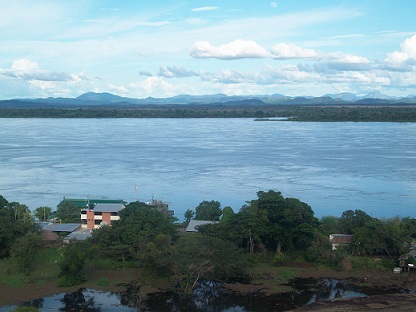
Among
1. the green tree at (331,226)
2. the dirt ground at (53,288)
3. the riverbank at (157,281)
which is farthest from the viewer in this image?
the green tree at (331,226)

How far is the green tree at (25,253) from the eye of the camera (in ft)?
34.2

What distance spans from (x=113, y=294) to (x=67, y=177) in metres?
12.7

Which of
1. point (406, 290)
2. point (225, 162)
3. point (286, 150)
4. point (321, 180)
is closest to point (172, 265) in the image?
point (406, 290)

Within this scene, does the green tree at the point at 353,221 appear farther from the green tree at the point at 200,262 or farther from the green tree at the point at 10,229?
the green tree at the point at 10,229

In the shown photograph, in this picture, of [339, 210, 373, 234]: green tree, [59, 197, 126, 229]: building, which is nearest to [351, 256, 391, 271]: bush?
[339, 210, 373, 234]: green tree

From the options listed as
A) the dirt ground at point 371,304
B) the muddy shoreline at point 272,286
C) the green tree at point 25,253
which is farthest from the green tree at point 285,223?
the green tree at point 25,253

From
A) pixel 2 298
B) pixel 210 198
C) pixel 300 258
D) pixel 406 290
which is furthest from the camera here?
pixel 210 198

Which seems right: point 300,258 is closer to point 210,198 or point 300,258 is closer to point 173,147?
point 210,198

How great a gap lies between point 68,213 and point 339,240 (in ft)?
23.6

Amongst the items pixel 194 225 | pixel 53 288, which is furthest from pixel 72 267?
pixel 194 225

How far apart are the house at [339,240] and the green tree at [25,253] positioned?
20.6 ft

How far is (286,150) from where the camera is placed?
29453 mm

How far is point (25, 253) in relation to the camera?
10461 millimetres

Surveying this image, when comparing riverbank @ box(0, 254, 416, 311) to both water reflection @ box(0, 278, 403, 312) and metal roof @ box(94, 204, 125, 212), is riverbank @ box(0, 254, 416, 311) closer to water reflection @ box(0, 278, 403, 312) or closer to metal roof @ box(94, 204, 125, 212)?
water reflection @ box(0, 278, 403, 312)
